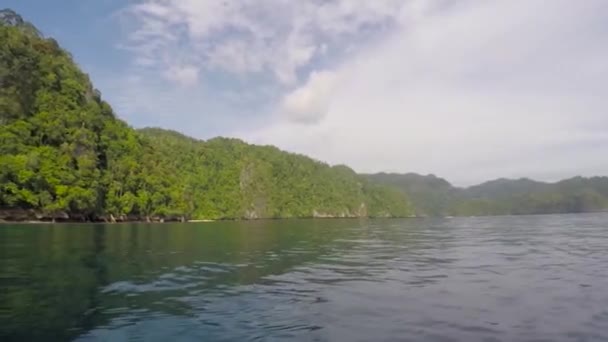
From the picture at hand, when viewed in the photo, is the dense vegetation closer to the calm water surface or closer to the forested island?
the forested island

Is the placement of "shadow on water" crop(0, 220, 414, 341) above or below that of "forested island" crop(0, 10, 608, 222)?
below

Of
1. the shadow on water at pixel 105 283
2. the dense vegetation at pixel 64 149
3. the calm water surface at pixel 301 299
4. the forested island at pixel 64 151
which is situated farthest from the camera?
the dense vegetation at pixel 64 149

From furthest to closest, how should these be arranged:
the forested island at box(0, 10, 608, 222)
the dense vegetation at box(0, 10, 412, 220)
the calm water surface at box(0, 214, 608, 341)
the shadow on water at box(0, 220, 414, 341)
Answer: the dense vegetation at box(0, 10, 412, 220) < the forested island at box(0, 10, 608, 222) < the shadow on water at box(0, 220, 414, 341) < the calm water surface at box(0, 214, 608, 341)

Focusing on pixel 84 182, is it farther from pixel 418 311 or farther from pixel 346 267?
pixel 418 311

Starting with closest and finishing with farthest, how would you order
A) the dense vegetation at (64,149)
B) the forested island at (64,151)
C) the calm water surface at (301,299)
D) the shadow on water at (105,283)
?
1. the calm water surface at (301,299)
2. the shadow on water at (105,283)
3. the forested island at (64,151)
4. the dense vegetation at (64,149)

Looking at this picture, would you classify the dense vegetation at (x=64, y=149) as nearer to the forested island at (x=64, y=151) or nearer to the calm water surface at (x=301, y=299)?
the forested island at (x=64, y=151)

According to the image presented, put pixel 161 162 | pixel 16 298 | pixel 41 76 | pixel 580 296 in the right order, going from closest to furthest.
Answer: pixel 16 298 → pixel 580 296 → pixel 41 76 → pixel 161 162

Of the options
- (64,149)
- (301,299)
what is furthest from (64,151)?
(301,299)

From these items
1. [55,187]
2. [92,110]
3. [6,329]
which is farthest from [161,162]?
[6,329]

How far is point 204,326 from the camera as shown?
13.4 metres

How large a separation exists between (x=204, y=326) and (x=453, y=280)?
45.8ft

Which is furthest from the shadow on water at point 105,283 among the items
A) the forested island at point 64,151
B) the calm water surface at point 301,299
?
the forested island at point 64,151

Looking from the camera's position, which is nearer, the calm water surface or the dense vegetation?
the calm water surface

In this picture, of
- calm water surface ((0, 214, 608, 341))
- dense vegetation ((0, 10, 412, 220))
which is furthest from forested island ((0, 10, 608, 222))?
calm water surface ((0, 214, 608, 341))
